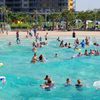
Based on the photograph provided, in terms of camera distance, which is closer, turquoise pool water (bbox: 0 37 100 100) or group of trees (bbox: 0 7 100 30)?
turquoise pool water (bbox: 0 37 100 100)

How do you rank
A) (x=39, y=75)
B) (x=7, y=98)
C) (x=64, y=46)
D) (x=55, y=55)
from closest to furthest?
1. (x=7, y=98)
2. (x=39, y=75)
3. (x=55, y=55)
4. (x=64, y=46)

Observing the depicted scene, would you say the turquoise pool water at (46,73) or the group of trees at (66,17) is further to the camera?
the group of trees at (66,17)

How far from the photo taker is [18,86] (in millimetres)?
21844

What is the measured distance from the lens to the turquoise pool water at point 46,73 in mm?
19844

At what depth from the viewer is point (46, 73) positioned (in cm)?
2588

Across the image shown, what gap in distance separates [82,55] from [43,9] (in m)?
99.0

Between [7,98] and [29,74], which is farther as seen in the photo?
[29,74]

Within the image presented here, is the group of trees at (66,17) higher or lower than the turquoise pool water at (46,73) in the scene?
higher

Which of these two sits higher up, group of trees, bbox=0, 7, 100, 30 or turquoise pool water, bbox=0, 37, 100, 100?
group of trees, bbox=0, 7, 100, 30

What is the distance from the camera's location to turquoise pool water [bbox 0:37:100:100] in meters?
19.8

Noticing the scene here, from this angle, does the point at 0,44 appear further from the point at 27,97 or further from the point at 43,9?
the point at 43,9

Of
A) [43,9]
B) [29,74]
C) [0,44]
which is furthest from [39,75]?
[43,9]

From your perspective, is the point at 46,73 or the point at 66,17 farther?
the point at 66,17

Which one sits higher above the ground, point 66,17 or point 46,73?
point 66,17
